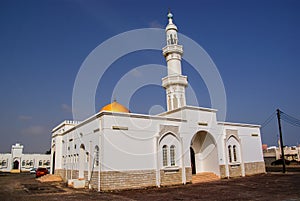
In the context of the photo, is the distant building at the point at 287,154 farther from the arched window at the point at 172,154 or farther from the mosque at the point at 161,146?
the arched window at the point at 172,154

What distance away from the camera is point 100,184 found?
598 inches

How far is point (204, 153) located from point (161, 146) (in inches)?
251

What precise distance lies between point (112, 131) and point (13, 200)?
6480 mm

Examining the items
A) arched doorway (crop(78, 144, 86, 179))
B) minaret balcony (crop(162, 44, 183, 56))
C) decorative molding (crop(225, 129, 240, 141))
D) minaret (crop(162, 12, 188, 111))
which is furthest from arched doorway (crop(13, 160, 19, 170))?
decorative molding (crop(225, 129, 240, 141))

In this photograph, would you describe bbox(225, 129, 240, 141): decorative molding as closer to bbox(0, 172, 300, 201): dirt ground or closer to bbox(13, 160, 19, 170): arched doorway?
bbox(0, 172, 300, 201): dirt ground

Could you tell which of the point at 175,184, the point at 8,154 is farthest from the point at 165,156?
the point at 8,154

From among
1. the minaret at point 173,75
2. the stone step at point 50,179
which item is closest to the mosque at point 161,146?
the minaret at point 173,75

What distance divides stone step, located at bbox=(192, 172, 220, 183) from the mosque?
1.30 ft

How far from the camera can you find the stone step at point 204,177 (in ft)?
65.7

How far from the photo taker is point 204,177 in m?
20.7

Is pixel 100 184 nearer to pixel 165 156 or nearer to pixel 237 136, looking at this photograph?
pixel 165 156

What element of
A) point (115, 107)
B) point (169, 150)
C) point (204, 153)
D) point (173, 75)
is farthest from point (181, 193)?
point (173, 75)

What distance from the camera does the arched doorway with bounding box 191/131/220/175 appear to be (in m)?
21.6

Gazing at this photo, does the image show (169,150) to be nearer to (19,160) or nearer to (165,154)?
(165,154)
